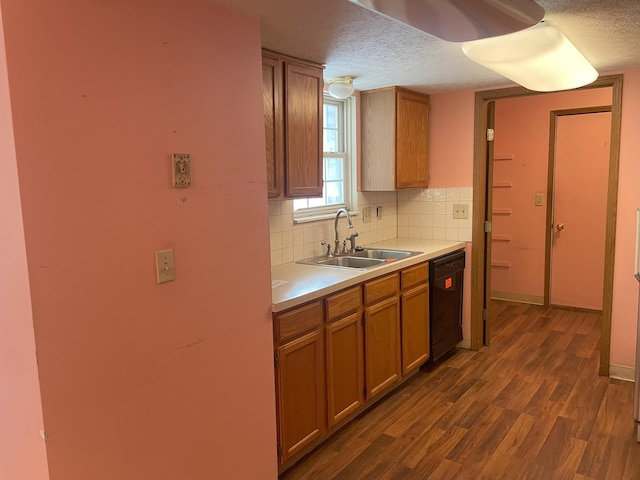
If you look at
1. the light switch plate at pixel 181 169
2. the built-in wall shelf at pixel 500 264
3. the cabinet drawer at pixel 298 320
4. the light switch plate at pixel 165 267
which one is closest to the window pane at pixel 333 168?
the cabinet drawer at pixel 298 320

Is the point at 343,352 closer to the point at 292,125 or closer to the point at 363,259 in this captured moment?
the point at 363,259

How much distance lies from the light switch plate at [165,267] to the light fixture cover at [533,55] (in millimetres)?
1731

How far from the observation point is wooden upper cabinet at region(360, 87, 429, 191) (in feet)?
12.3

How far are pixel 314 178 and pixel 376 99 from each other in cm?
123

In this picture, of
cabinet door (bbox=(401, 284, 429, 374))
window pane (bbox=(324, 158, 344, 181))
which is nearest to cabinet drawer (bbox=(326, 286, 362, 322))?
cabinet door (bbox=(401, 284, 429, 374))

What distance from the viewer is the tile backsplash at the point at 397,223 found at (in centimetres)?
337

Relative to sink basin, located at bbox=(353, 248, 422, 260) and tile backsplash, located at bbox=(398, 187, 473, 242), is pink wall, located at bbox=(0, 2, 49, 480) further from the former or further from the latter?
tile backsplash, located at bbox=(398, 187, 473, 242)

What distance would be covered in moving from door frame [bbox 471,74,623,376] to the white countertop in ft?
1.79

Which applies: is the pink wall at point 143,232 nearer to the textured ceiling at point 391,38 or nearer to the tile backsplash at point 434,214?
the textured ceiling at point 391,38

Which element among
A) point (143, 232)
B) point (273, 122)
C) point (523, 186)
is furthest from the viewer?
point (523, 186)

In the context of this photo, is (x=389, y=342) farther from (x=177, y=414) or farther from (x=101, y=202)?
(x=101, y=202)

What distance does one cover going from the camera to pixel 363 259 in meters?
3.46

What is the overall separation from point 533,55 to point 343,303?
156cm

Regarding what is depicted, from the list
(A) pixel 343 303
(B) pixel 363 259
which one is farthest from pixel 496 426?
(B) pixel 363 259
